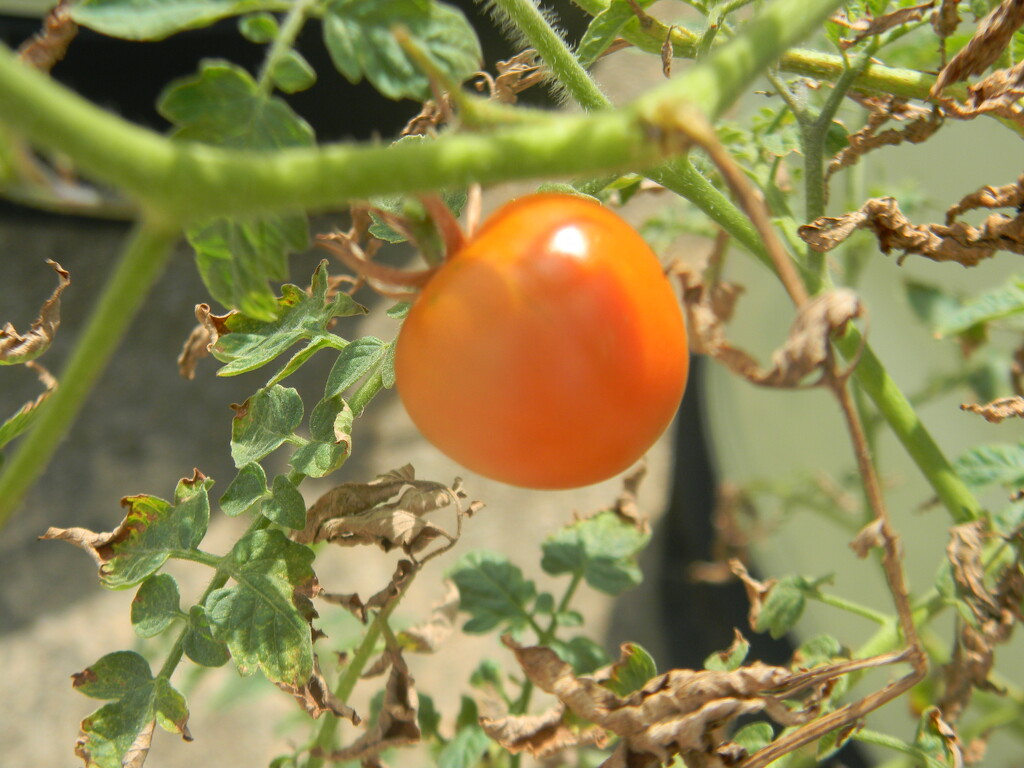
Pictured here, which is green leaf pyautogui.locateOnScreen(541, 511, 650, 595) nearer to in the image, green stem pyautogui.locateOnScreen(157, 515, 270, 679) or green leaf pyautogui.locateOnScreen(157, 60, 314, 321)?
green stem pyautogui.locateOnScreen(157, 515, 270, 679)

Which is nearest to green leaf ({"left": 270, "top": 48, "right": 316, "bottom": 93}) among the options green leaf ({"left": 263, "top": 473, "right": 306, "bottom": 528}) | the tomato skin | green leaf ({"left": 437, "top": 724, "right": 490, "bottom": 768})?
the tomato skin

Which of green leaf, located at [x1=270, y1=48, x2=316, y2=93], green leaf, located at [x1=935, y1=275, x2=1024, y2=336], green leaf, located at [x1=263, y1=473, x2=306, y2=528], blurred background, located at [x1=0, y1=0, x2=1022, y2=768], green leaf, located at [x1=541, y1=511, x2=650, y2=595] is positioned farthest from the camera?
blurred background, located at [x1=0, y1=0, x2=1022, y2=768]

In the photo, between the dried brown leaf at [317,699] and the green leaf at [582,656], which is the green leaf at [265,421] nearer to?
the dried brown leaf at [317,699]

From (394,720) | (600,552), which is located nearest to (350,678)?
(394,720)

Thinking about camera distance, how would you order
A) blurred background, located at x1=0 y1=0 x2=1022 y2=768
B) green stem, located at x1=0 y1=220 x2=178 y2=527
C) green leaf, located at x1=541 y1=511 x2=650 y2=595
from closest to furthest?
green stem, located at x1=0 y1=220 x2=178 y2=527
green leaf, located at x1=541 y1=511 x2=650 y2=595
blurred background, located at x1=0 y1=0 x2=1022 y2=768

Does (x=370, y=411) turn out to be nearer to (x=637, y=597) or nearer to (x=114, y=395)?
(x=114, y=395)

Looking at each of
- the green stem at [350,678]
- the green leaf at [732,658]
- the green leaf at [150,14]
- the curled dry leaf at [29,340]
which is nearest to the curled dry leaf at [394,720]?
the green stem at [350,678]
